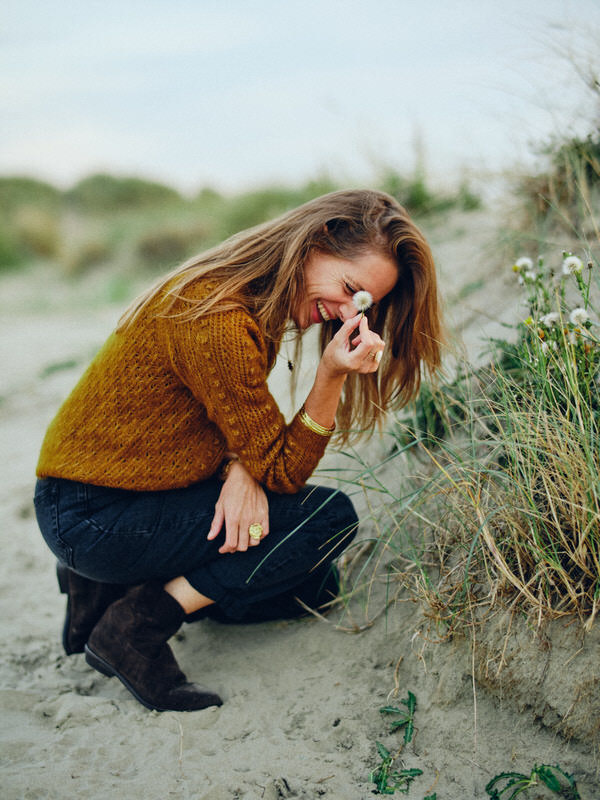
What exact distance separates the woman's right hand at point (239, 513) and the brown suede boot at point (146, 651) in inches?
10.5

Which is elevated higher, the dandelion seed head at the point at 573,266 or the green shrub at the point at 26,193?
the dandelion seed head at the point at 573,266

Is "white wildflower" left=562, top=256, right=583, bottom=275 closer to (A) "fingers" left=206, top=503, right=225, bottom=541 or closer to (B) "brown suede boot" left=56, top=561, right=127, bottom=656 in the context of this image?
(A) "fingers" left=206, top=503, right=225, bottom=541

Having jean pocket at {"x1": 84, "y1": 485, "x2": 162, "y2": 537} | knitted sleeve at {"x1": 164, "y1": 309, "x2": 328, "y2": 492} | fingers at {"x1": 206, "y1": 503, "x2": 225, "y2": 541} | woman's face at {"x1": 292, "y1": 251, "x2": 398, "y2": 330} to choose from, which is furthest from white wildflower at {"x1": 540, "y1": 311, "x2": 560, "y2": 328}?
jean pocket at {"x1": 84, "y1": 485, "x2": 162, "y2": 537}

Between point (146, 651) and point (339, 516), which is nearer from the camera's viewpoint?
point (146, 651)

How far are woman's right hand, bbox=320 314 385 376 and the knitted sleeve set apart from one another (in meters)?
0.19

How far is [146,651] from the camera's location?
5.96ft

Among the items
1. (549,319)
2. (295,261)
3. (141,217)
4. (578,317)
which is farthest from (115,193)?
(578,317)

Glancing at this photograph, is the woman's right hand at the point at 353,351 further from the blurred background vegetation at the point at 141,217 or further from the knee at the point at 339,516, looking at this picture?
the blurred background vegetation at the point at 141,217

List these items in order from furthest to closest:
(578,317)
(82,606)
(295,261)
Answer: (82,606) < (295,261) < (578,317)

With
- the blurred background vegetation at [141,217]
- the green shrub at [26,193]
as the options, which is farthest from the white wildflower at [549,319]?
the green shrub at [26,193]

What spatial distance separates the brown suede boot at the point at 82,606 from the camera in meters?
2.04

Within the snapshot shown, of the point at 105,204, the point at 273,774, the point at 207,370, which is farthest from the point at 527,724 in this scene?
the point at 105,204

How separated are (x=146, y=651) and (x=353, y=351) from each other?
107 cm

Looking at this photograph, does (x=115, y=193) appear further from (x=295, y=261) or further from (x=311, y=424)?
(x=311, y=424)
